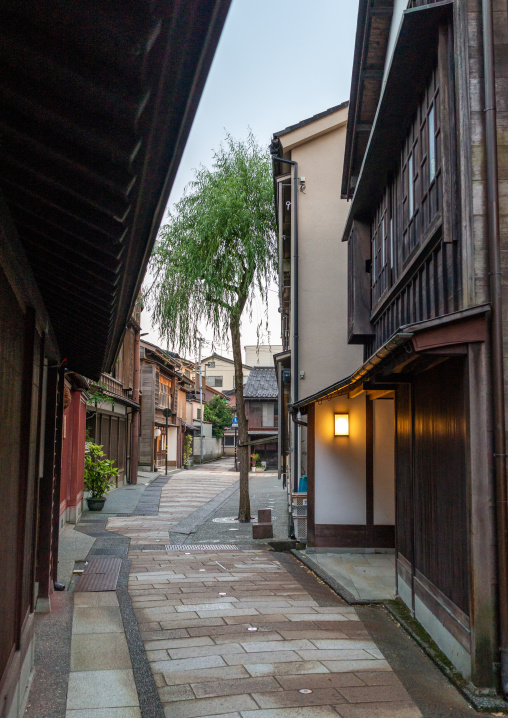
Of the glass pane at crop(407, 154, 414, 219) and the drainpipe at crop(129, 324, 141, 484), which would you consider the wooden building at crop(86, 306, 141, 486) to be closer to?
the drainpipe at crop(129, 324, 141, 484)

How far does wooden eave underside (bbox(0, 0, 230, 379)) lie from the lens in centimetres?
174

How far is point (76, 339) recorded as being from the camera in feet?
23.3

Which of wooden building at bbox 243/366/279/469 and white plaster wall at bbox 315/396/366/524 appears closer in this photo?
white plaster wall at bbox 315/396/366/524

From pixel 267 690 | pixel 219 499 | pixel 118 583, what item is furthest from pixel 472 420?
pixel 219 499

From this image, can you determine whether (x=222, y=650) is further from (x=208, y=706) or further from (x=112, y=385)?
(x=112, y=385)

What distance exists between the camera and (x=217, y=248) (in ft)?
56.0

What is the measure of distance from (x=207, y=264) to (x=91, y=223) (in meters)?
13.8

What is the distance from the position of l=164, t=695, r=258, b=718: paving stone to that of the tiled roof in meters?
44.0

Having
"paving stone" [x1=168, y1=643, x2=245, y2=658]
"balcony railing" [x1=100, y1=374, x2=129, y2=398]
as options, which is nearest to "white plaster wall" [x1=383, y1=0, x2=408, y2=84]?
"paving stone" [x1=168, y1=643, x2=245, y2=658]

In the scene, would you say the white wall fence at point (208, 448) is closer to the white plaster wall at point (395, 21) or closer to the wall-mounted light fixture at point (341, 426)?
the wall-mounted light fixture at point (341, 426)

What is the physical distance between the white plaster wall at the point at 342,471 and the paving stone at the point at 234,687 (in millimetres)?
6584

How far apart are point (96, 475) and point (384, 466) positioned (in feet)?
30.6

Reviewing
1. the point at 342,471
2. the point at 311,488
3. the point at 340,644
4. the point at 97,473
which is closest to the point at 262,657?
the point at 340,644

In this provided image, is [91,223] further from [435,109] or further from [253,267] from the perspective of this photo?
→ [253,267]
